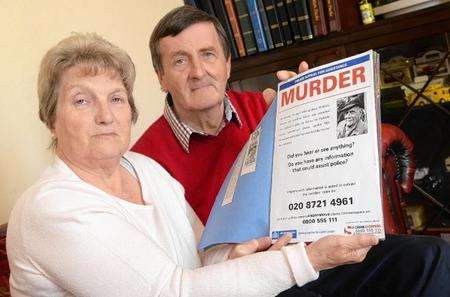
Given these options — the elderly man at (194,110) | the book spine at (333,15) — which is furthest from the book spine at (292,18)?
the elderly man at (194,110)

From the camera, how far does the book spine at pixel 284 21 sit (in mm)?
1590

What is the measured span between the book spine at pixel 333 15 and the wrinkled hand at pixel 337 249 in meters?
0.98

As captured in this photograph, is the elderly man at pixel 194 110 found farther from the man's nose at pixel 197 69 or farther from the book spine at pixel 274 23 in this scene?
the book spine at pixel 274 23

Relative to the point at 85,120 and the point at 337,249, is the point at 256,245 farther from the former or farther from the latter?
the point at 85,120

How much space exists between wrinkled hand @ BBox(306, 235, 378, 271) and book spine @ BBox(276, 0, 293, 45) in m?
1.04

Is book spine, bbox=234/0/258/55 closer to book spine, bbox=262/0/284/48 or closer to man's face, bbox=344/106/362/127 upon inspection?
book spine, bbox=262/0/284/48

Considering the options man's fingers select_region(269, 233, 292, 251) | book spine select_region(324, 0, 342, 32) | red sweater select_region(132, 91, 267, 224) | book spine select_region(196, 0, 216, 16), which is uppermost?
book spine select_region(196, 0, 216, 16)

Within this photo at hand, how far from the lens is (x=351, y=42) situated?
4.95 feet

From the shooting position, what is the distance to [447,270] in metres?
0.92

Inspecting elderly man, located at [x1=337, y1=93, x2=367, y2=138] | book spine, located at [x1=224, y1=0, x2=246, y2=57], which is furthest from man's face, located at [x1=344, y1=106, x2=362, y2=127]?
book spine, located at [x1=224, y1=0, x2=246, y2=57]

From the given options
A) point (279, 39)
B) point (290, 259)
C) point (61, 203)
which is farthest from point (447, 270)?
point (279, 39)

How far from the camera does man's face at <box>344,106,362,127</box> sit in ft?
2.52

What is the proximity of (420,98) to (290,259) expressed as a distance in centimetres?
103

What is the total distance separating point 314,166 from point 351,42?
2.82 ft
